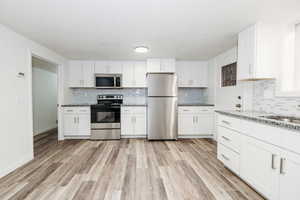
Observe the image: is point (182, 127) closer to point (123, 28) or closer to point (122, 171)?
point (122, 171)

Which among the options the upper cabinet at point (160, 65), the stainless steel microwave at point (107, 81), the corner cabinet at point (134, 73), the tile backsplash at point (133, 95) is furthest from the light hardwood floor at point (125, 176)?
the upper cabinet at point (160, 65)

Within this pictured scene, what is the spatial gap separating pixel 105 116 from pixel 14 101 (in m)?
1.98

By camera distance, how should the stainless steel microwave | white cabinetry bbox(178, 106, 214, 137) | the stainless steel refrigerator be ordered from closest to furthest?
the stainless steel refrigerator, white cabinetry bbox(178, 106, 214, 137), the stainless steel microwave

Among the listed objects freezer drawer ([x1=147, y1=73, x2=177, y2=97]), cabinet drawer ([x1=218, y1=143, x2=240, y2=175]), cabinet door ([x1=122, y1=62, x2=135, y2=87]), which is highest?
cabinet door ([x1=122, y1=62, x2=135, y2=87])

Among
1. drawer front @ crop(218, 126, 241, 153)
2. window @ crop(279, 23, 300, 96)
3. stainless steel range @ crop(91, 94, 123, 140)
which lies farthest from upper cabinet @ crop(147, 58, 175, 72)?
window @ crop(279, 23, 300, 96)

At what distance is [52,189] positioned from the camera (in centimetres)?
186

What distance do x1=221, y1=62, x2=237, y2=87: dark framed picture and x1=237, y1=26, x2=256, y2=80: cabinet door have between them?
40.1 inches

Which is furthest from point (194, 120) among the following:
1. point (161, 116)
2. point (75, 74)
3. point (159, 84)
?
point (75, 74)

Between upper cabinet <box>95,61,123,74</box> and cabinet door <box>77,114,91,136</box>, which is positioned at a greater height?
upper cabinet <box>95,61,123,74</box>

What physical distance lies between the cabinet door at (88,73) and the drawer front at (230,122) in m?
3.53

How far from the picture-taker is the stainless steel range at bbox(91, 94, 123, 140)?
158 inches

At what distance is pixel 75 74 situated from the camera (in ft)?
14.1

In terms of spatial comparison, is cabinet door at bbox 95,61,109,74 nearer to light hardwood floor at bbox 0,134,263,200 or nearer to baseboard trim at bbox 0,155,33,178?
light hardwood floor at bbox 0,134,263,200

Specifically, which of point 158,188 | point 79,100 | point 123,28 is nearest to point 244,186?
point 158,188
